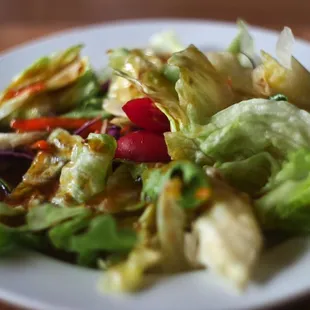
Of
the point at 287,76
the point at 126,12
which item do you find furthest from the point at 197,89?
the point at 126,12

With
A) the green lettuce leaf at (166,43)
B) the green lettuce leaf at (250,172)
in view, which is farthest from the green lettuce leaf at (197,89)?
the green lettuce leaf at (166,43)

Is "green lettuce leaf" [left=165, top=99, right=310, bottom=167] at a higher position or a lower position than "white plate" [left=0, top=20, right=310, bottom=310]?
higher

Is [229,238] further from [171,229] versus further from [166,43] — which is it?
[166,43]

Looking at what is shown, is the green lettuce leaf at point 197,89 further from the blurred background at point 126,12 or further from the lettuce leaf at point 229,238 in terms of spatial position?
the blurred background at point 126,12

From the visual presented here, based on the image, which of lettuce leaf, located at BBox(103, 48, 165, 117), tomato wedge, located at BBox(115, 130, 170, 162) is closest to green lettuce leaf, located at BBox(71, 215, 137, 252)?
tomato wedge, located at BBox(115, 130, 170, 162)

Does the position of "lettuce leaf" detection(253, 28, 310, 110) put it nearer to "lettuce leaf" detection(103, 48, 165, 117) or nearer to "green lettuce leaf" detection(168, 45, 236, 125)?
"green lettuce leaf" detection(168, 45, 236, 125)

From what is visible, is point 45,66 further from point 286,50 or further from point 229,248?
point 229,248
